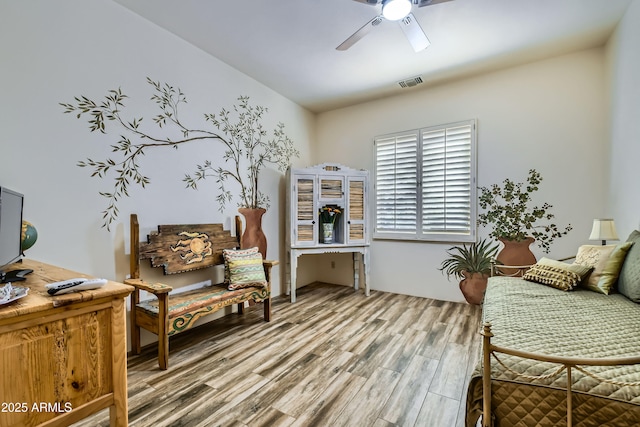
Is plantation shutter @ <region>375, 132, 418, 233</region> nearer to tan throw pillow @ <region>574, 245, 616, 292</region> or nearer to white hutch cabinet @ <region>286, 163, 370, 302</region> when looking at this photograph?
white hutch cabinet @ <region>286, 163, 370, 302</region>

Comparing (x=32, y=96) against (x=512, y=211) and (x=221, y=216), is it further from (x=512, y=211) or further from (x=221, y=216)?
(x=512, y=211)

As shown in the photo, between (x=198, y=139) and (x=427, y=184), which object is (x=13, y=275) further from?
(x=427, y=184)

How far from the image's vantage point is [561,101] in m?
A: 3.17

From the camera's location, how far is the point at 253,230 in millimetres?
3621

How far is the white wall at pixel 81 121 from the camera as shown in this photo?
187cm

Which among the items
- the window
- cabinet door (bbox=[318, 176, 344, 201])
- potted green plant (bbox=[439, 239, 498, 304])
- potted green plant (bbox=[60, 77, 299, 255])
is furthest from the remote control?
the window

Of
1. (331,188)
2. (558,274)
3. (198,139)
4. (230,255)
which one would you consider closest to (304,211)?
(331,188)

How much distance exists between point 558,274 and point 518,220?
1.21m

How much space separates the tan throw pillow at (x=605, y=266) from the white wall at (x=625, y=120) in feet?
1.04

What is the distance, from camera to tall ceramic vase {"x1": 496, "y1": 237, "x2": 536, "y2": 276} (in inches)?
124

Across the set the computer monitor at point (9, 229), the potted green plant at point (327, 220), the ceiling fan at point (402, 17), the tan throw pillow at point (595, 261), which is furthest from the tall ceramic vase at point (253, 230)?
the tan throw pillow at point (595, 261)

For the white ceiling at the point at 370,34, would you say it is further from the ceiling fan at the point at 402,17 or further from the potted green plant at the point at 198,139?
the potted green plant at the point at 198,139

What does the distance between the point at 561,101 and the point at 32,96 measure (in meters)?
4.84

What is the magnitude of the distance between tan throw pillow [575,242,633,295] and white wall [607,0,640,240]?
32 centimetres
